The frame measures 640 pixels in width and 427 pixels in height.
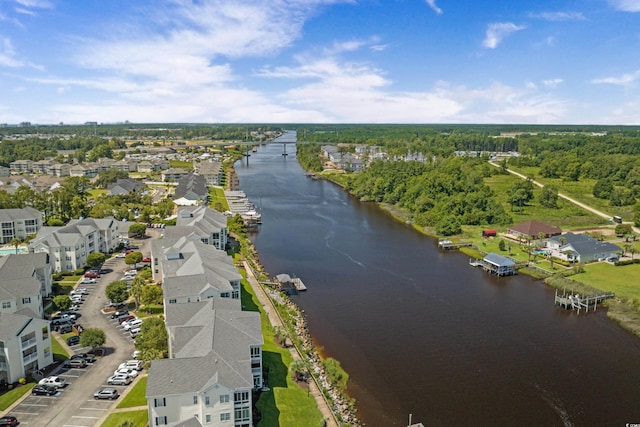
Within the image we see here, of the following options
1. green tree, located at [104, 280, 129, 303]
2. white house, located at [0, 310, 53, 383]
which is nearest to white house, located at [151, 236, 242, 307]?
green tree, located at [104, 280, 129, 303]

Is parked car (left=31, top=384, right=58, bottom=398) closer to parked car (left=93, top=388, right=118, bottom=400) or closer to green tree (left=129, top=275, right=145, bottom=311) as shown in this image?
parked car (left=93, top=388, right=118, bottom=400)

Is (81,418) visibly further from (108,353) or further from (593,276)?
(593,276)

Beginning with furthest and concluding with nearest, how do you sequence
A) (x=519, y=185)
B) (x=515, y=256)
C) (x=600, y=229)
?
(x=519, y=185), (x=600, y=229), (x=515, y=256)

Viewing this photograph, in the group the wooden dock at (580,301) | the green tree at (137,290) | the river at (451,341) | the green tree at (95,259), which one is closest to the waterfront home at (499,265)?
the river at (451,341)

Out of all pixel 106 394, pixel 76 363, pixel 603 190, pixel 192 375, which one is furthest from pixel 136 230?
pixel 603 190

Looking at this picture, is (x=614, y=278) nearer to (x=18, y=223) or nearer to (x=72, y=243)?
(x=72, y=243)

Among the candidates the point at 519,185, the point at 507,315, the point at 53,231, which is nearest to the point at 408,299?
the point at 507,315
